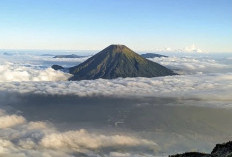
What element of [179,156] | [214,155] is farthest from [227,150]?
[179,156]

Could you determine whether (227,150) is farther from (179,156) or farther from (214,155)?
(179,156)

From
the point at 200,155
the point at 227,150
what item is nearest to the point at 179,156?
the point at 200,155

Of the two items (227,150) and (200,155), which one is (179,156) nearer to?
(200,155)
